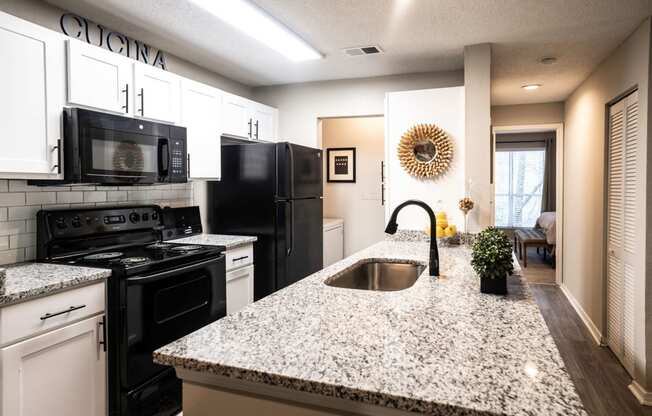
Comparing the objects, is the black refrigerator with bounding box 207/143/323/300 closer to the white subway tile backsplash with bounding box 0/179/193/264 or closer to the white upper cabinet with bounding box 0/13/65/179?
the white subway tile backsplash with bounding box 0/179/193/264

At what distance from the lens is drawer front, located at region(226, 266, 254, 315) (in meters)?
3.17

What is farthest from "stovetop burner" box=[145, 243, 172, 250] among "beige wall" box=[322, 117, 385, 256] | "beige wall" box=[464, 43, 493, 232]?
"beige wall" box=[322, 117, 385, 256]

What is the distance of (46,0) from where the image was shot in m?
2.49

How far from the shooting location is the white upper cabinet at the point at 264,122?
13.3ft

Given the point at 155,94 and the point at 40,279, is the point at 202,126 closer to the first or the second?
the point at 155,94

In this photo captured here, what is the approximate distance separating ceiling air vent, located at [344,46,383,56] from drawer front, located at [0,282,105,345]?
2.47m

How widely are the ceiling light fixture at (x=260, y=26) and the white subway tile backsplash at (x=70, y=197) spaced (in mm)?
1372

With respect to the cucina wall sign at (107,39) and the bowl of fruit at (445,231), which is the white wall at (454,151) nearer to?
the bowl of fruit at (445,231)

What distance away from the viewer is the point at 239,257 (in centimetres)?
327

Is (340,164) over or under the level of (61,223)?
over

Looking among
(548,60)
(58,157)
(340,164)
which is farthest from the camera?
(340,164)

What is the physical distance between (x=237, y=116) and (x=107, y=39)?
3.79 feet

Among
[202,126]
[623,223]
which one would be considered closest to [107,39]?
[202,126]

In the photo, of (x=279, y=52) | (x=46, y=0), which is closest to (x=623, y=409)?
(x=279, y=52)
